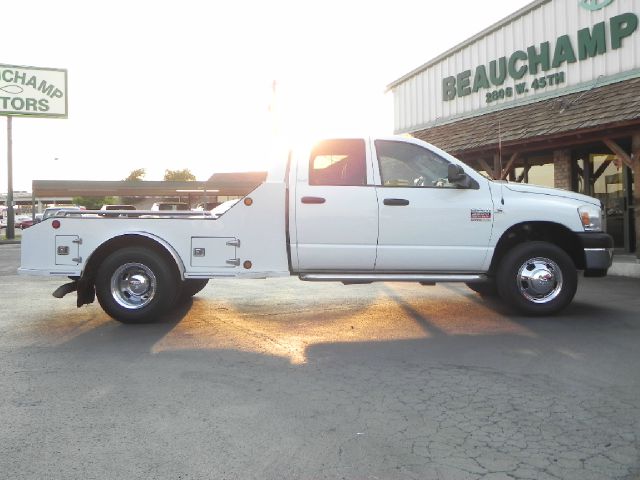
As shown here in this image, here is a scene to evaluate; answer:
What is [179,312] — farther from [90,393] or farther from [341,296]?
[90,393]

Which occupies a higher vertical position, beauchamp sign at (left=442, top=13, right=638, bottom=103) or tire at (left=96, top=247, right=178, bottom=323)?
beauchamp sign at (left=442, top=13, right=638, bottom=103)

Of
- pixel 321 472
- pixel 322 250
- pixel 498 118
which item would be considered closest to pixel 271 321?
pixel 322 250

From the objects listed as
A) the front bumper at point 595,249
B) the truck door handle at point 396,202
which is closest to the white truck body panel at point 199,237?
the truck door handle at point 396,202

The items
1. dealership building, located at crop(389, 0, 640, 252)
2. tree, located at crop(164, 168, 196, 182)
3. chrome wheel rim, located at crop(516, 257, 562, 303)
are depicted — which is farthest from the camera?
tree, located at crop(164, 168, 196, 182)

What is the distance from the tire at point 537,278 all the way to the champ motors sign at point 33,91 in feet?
92.9

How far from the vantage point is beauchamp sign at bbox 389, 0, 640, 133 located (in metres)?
12.5

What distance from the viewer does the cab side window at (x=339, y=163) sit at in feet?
21.8

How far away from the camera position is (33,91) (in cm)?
2922

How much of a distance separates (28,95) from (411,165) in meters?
27.9

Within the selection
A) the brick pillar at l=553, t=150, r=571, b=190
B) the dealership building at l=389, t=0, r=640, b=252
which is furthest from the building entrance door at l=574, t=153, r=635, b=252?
the brick pillar at l=553, t=150, r=571, b=190

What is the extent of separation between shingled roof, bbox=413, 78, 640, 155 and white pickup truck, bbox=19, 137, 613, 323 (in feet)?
17.4

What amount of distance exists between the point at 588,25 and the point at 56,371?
1323 cm

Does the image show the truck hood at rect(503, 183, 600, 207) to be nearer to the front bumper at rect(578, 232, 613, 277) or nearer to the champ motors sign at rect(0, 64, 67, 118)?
the front bumper at rect(578, 232, 613, 277)

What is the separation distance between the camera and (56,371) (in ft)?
15.3
